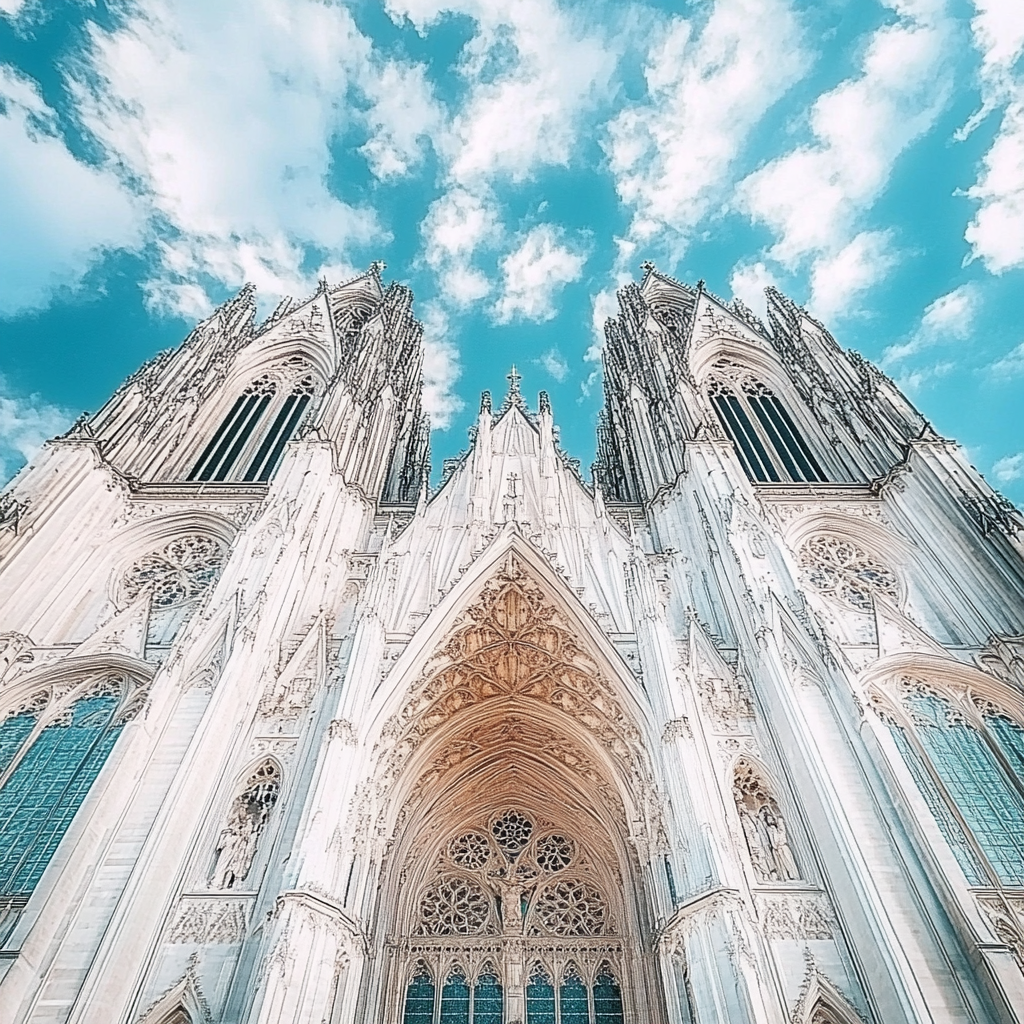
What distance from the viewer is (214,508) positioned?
17.9m

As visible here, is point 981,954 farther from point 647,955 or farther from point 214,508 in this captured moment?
point 214,508

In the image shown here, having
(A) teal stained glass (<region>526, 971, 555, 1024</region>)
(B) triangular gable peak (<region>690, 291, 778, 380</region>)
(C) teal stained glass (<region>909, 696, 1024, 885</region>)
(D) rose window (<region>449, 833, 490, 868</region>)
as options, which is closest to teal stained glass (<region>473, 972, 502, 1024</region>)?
(A) teal stained glass (<region>526, 971, 555, 1024</region>)

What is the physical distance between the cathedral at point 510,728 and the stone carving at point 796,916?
0.05m

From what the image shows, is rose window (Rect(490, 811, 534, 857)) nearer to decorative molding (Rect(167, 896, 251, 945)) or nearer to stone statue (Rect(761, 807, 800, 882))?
stone statue (Rect(761, 807, 800, 882))

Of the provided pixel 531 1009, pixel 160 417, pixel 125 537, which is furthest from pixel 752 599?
pixel 160 417

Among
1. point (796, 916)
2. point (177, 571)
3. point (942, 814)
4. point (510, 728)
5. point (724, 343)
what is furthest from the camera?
point (724, 343)

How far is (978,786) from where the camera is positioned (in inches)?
472

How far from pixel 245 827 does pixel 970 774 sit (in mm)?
11493

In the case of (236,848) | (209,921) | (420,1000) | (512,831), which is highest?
(512,831)

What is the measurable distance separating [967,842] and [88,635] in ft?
51.4

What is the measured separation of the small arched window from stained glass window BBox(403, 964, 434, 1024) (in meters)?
8.18

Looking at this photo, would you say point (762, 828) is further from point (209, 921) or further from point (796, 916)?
point (209, 921)

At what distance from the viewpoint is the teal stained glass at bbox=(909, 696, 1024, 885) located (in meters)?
11.0

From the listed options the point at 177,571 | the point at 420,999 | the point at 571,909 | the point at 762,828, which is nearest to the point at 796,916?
the point at 762,828
